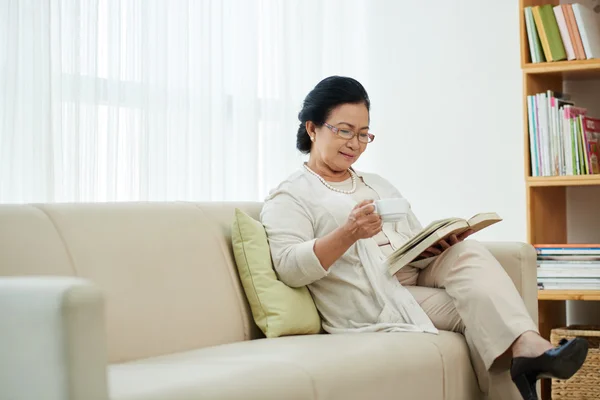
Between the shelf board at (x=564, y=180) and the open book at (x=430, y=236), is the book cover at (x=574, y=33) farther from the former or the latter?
the open book at (x=430, y=236)

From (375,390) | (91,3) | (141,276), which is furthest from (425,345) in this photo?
(91,3)

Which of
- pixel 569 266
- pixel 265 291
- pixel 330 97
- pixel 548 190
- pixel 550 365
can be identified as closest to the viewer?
pixel 550 365

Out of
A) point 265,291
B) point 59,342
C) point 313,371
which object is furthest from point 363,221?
point 59,342

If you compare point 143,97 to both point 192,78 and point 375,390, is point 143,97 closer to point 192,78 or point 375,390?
point 192,78

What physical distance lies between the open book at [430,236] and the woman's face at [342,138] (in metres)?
0.36

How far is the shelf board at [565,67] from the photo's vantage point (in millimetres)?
3324

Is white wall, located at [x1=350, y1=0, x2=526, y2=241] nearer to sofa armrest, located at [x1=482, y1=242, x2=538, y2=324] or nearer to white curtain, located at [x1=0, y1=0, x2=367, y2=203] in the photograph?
white curtain, located at [x1=0, y1=0, x2=367, y2=203]

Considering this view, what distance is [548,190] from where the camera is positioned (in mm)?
3600

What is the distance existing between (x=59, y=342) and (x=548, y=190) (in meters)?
2.67

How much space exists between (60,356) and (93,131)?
164cm

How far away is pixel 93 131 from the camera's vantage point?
9.49 ft

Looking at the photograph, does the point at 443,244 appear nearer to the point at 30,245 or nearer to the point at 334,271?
the point at 334,271

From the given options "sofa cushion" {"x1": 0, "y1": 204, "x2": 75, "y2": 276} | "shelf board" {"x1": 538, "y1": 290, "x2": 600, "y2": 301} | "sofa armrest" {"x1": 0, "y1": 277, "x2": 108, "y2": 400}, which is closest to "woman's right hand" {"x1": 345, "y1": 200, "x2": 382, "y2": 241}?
"sofa cushion" {"x1": 0, "y1": 204, "x2": 75, "y2": 276}

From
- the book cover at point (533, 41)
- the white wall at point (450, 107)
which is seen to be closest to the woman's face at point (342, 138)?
the book cover at point (533, 41)
